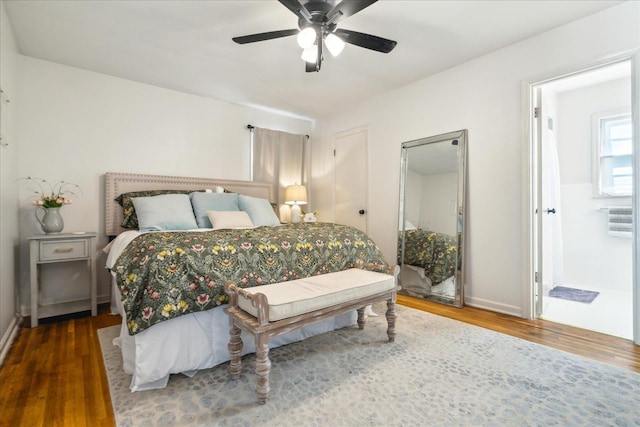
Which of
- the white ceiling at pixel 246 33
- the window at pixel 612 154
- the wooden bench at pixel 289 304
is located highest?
A: the white ceiling at pixel 246 33

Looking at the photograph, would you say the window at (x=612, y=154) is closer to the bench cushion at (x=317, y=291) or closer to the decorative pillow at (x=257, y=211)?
the bench cushion at (x=317, y=291)

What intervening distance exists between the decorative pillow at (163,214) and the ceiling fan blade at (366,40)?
2.12 meters

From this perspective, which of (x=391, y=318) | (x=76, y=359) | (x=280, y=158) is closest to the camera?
(x=76, y=359)

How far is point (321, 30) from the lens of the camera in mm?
2074

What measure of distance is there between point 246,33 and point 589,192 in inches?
176

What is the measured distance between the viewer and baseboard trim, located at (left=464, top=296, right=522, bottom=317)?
276cm

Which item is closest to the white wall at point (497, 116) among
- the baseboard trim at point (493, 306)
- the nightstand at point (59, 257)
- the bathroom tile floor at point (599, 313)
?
the baseboard trim at point (493, 306)

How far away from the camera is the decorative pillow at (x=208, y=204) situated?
307 cm

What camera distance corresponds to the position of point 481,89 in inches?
119

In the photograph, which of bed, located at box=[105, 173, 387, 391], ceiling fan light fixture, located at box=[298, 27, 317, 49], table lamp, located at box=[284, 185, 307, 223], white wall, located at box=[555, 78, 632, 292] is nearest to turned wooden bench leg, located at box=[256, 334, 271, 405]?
bed, located at box=[105, 173, 387, 391]

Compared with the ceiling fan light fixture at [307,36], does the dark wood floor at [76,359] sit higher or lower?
lower

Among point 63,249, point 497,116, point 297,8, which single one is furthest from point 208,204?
point 497,116

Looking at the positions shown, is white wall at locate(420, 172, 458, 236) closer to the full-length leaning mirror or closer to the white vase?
the full-length leaning mirror

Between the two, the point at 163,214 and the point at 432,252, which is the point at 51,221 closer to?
the point at 163,214
